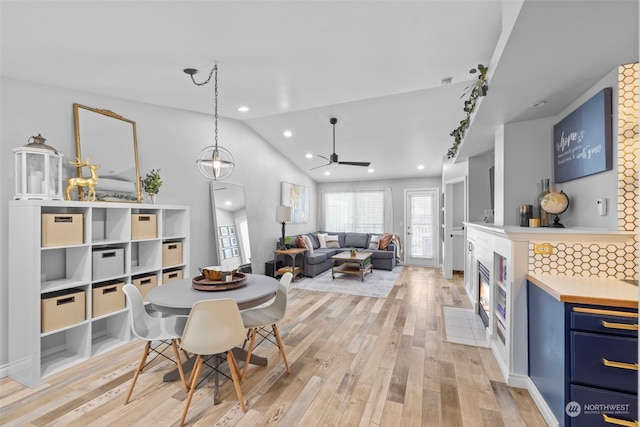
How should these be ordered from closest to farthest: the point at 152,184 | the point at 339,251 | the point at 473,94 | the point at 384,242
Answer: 1. the point at 473,94
2. the point at 152,184
3. the point at 384,242
4. the point at 339,251

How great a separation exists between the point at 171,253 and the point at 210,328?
1.95 metres

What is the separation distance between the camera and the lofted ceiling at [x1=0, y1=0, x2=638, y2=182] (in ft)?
5.38

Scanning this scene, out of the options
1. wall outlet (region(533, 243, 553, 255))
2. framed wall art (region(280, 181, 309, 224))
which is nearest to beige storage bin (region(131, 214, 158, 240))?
framed wall art (region(280, 181, 309, 224))

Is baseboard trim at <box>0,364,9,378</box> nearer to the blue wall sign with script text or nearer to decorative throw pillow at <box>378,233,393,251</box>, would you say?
the blue wall sign with script text

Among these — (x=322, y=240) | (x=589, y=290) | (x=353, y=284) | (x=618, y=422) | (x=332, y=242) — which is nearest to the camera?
(x=618, y=422)

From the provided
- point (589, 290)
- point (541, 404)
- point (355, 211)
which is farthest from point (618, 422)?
point (355, 211)

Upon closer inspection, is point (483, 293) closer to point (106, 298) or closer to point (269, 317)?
point (269, 317)

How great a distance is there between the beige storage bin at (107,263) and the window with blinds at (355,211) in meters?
6.31

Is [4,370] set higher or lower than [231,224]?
lower

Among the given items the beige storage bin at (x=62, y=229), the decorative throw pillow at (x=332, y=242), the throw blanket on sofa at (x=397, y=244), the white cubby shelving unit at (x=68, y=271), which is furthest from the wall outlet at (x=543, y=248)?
the decorative throw pillow at (x=332, y=242)

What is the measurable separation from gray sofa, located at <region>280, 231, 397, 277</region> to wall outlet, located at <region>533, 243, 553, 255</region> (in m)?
4.49

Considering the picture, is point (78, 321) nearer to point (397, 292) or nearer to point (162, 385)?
point (162, 385)

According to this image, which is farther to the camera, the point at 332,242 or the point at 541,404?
the point at 332,242

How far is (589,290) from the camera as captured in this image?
1682mm
